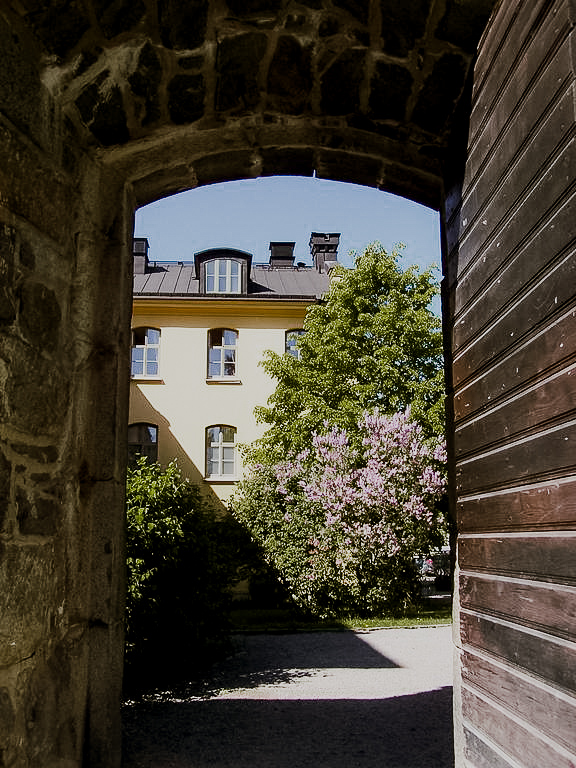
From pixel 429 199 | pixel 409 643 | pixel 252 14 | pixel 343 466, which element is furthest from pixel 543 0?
pixel 343 466

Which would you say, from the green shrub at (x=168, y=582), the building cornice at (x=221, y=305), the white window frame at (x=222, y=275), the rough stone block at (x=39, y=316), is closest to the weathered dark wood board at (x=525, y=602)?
the rough stone block at (x=39, y=316)

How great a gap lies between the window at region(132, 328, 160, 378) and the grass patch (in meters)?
7.68

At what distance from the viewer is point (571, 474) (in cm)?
192

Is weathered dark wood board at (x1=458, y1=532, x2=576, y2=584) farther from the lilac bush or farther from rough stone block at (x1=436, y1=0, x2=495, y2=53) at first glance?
the lilac bush

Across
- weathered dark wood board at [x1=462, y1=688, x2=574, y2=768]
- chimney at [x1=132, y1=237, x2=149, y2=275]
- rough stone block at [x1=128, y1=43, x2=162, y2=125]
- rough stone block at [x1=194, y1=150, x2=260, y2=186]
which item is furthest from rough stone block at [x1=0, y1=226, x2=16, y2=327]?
chimney at [x1=132, y1=237, x2=149, y2=275]

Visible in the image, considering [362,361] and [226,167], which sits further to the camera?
[362,361]

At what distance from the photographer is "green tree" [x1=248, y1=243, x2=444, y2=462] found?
643 inches

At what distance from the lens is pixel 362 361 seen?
55.3 feet

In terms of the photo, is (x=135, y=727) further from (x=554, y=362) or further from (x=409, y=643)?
(x=409, y=643)

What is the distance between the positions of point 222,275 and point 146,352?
3169 millimetres

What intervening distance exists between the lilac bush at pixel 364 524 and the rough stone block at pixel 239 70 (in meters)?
10.0

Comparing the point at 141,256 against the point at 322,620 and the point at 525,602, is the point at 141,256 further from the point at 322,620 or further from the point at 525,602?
the point at 525,602

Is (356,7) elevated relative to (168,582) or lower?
elevated

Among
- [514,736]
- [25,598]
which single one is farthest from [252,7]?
[514,736]
